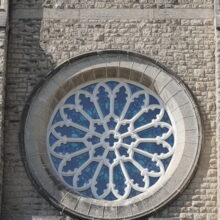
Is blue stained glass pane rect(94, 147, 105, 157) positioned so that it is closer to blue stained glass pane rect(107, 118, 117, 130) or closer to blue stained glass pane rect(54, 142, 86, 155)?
blue stained glass pane rect(54, 142, 86, 155)

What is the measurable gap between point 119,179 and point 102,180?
30 cm

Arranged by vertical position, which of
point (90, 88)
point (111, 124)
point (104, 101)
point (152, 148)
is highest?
point (90, 88)

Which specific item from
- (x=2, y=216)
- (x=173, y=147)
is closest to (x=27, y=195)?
(x=2, y=216)

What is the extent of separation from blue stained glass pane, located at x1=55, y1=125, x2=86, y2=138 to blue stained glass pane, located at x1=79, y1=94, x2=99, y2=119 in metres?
0.39

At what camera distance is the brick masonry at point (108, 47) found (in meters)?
14.9

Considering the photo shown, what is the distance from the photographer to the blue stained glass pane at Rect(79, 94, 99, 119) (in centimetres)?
1544

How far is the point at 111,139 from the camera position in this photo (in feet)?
50.0

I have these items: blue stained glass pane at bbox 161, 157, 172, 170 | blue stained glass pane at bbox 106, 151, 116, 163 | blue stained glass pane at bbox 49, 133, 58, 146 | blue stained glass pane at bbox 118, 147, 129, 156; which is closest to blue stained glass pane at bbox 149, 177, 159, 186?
blue stained glass pane at bbox 161, 157, 172, 170

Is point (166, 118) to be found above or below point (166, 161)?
above

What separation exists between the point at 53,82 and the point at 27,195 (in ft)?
7.16

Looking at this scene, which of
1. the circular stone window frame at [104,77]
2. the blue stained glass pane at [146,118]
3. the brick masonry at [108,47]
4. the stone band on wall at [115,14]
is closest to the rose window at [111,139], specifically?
the blue stained glass pane at [146,118]

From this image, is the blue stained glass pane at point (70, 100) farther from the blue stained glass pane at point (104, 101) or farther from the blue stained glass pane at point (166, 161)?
the blue stained glass pane at point (166, 161)

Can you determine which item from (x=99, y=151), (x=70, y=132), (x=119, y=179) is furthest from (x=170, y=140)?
(x=70, y=132)

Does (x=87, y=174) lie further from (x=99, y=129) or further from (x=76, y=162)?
(x=99, y=129)
